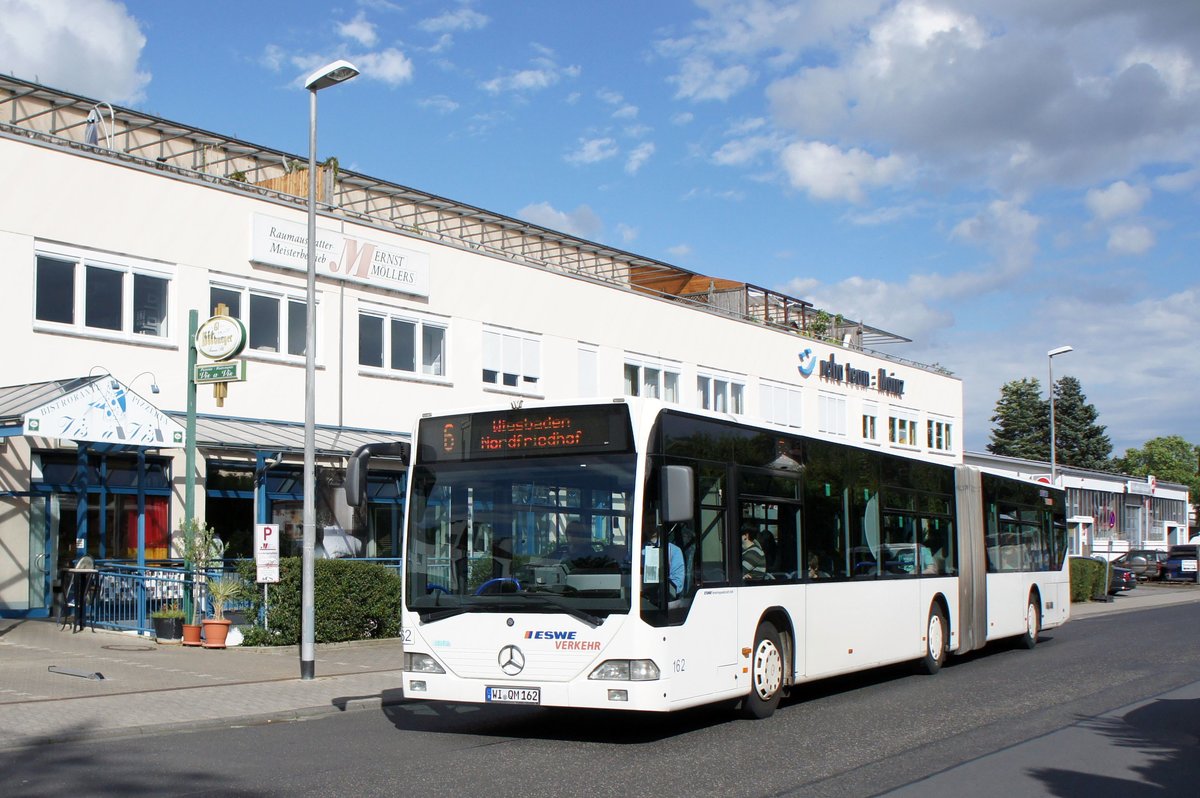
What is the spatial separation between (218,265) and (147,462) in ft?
14.3

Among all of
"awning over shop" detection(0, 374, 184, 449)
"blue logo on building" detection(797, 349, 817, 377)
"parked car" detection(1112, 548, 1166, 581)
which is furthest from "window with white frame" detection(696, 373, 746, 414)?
"parked car" detection(1112, 548, 1166, 581)

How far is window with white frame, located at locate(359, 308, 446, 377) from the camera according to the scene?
29.0 meters

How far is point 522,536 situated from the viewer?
10984 millimetres

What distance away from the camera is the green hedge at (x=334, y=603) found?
1922 centimetres

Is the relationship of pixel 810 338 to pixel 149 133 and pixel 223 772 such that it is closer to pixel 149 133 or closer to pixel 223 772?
pixel 149 133

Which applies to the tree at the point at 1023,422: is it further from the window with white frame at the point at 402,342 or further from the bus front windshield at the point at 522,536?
the bus front windshield at the point at 522,536

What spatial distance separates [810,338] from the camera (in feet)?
151

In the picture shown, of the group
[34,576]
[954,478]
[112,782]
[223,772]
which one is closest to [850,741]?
[223,772]

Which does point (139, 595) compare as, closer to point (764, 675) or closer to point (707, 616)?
point (764, 675)

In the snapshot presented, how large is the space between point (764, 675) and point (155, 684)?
737 centimetres

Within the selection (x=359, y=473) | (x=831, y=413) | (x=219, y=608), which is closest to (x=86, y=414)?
(x=219, y=608)

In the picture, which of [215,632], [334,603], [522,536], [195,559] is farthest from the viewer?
[195,559]

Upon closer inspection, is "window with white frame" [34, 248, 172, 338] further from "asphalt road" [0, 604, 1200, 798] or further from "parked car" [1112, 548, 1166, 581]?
"parked car" [1112, 548, 1166, 581]

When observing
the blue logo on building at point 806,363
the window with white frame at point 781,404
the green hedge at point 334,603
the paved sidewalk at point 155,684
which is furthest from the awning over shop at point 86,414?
the blue logo on building at point 806,363
